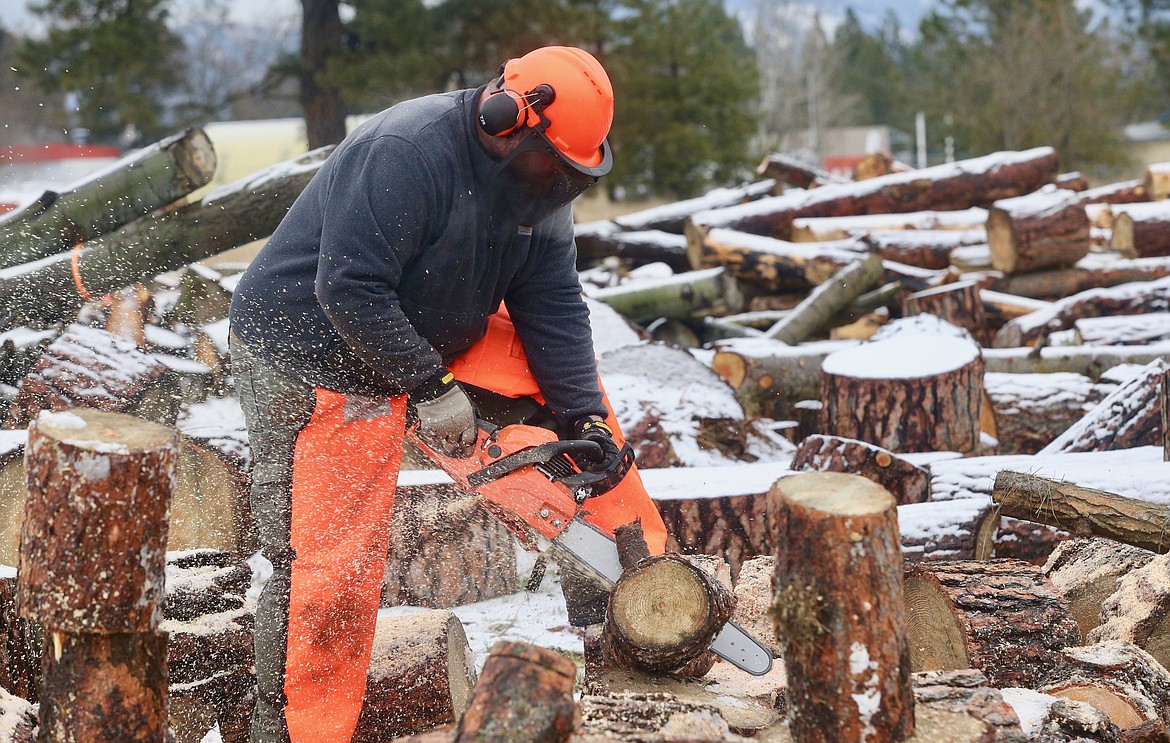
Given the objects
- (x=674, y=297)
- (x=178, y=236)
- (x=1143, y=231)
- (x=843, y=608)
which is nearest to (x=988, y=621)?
(x=843, y=608)

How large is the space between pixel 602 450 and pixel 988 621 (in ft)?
3.64

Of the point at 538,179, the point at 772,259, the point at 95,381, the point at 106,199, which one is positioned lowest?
the point at 772,259

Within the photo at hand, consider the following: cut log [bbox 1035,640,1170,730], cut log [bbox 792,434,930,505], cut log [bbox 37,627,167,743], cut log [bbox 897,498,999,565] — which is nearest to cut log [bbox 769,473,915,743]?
cut log [bbox 1035,640,1170,730]

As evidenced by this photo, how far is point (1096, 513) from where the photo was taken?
2.76 metres

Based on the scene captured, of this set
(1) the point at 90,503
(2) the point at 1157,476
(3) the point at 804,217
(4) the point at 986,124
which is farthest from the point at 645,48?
(1) the point at 90,503

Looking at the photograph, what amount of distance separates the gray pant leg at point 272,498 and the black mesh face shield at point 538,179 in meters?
0.79

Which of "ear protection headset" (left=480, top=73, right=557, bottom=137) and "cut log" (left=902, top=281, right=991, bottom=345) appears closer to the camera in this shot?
"ear protection headset" (left=480, top=73, right=557, bottom=137)

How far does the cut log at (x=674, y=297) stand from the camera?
6965 mm

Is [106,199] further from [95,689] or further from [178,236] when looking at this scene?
[95,689]

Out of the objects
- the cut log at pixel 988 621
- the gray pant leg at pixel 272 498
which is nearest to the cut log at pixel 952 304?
the cut log at pixel 988 621

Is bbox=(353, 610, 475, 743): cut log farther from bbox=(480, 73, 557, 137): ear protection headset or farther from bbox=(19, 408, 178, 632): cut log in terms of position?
bbox=(480, 73, 557, 137): ear protection headset

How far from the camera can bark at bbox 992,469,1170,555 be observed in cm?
272

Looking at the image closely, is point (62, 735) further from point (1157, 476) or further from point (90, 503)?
point (1157, 476)

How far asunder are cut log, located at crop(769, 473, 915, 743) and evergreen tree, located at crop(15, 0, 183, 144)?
13403 mm
